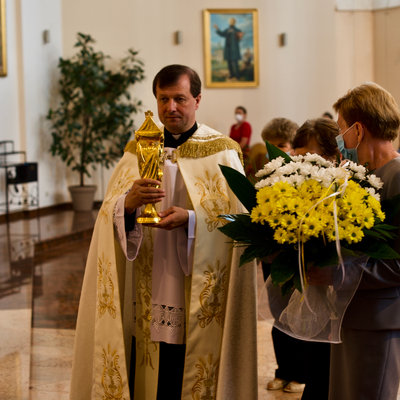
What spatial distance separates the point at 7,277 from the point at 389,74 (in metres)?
8.14

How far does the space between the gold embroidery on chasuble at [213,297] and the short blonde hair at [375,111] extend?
0.87 meters

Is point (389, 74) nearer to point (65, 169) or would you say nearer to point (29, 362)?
point (65, 169)

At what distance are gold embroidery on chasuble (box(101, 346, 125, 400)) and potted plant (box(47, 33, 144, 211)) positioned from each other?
7.89m

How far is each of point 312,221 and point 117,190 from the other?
3.77ft

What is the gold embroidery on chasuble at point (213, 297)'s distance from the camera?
2205 mm

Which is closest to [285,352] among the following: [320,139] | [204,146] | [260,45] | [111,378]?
[111,378]

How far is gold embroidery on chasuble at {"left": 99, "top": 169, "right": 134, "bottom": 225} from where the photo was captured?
2273 mm

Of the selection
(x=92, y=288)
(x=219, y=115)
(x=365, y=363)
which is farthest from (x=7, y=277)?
(x=219, y=115)

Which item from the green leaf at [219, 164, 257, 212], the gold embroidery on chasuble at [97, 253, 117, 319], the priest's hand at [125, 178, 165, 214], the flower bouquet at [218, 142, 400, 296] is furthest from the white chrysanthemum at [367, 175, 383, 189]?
the gold embroidery on chasuble at [97, 253, 117, 319]

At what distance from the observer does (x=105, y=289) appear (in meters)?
2.30

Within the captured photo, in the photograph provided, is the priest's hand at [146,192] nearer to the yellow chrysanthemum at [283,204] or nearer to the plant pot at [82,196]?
the yellow chrysanthemum at [283,204]

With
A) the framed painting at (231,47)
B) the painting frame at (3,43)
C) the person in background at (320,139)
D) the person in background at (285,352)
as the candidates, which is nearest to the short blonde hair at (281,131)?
the person in background at (285,352)

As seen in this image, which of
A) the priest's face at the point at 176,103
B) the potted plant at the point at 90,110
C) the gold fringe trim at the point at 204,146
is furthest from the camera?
the potted plant at the point at 90,110

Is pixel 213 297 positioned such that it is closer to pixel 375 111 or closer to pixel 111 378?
pixel 111 378
